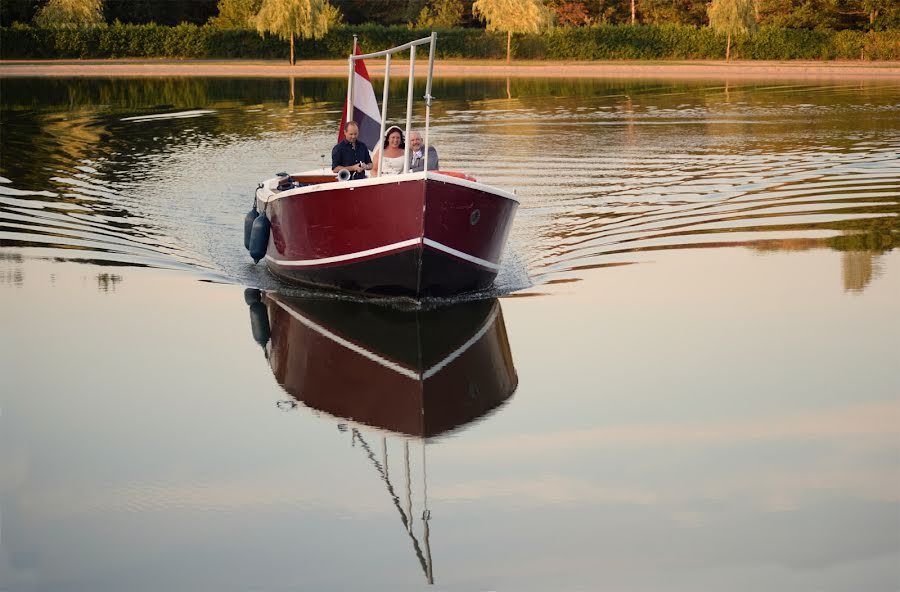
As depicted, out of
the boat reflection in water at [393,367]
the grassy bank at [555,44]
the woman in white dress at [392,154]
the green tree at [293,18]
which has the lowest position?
the boat reflection in water at [393,367]

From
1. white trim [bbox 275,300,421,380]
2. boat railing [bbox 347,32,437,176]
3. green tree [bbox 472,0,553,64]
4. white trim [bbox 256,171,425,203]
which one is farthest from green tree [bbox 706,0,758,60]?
white trim [bbox 275,300,421,380]

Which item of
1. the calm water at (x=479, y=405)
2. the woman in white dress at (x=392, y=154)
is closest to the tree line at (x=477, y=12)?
the calm water at (x=479, y=405)

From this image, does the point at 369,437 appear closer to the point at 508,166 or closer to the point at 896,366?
the point at 896,366

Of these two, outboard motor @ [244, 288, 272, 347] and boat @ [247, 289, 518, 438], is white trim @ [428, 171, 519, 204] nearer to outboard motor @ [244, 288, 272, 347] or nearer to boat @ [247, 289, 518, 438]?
boat @ [247, 289, 518, 438]

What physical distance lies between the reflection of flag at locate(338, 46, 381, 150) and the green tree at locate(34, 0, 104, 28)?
178 ft

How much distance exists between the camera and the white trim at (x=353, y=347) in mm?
10818

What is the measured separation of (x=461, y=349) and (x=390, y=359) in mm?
736

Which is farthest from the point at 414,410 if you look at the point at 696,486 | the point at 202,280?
the point at 202,280

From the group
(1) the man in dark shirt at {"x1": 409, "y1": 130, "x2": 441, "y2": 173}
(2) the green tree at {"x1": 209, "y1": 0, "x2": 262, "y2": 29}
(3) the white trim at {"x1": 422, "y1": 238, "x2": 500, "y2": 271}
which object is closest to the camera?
(3) the white trim at {"x1": 422, "y1": 238, "x2": 500, "y2": 271}

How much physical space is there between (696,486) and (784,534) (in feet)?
2.71

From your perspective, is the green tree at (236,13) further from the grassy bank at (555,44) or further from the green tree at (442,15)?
the green tree at (442,15)

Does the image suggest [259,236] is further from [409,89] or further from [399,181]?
[409,89]

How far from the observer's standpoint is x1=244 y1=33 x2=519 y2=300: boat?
12.6 meters

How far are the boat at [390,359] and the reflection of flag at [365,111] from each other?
288 centimetres
